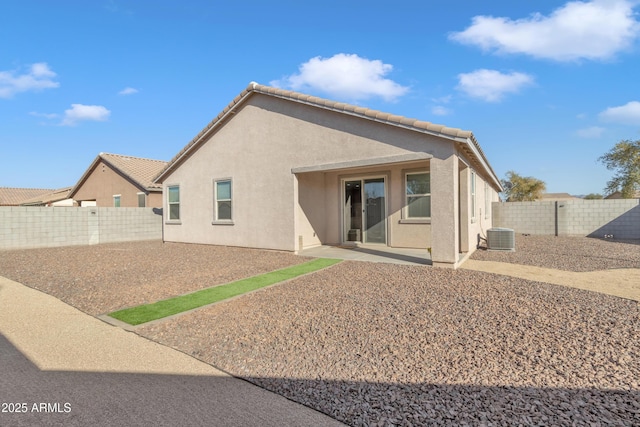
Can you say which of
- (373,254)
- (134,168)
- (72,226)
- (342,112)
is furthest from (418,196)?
(134,168)

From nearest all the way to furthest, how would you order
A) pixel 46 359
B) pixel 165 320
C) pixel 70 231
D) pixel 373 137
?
pixel 46 359 < pixel 165 320 < pixel 373 137 < pixel 70 231

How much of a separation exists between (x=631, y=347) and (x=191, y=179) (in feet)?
46.2

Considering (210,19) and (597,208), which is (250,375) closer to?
(210,19)

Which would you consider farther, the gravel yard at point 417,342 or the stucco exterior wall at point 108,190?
the stucco exterior wall at point 108,190

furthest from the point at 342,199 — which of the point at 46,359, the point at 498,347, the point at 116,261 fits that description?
the point at 46,359

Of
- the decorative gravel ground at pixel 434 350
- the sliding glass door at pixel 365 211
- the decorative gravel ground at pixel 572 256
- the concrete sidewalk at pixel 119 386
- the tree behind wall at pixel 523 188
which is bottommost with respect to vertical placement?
the concrete sidewalk at pixel 119 386

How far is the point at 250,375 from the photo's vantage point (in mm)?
3242

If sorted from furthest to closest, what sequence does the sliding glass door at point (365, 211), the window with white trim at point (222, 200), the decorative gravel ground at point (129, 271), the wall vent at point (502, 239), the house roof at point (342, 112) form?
the window with white trim at point (222, 200), the sliding glass door at point (365, 211), the wall vent at point (502, 239), the house roof at point (342, 112), the decorative gravel ground at point (129, 271)

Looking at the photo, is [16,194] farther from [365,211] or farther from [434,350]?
[434,350]

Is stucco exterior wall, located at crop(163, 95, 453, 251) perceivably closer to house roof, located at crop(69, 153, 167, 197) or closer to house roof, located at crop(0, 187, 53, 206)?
house roof, located at crop(69, 153, 167, 197)

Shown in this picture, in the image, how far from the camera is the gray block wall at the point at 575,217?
15.3 m

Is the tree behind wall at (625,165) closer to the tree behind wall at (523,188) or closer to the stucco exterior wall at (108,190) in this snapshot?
the tree behind wall at (523,188)

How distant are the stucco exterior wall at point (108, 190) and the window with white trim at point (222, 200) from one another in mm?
9731

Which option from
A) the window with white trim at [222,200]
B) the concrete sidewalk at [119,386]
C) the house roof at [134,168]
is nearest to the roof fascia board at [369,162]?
the window with white trim at [222,200]
